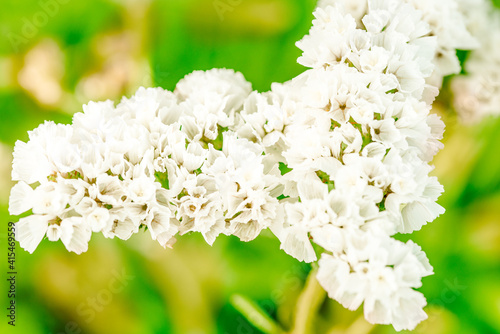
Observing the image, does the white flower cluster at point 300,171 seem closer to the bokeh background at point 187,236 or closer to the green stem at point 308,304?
the green stem at point 308,304

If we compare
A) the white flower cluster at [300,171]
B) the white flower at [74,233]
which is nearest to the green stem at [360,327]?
the white flower cluster at [300,171]

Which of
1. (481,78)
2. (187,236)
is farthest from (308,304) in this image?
(481,78)

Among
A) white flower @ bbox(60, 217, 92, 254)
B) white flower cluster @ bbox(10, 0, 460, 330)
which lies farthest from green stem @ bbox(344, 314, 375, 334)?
white flower @ bbox(60, 217, 92, 254)

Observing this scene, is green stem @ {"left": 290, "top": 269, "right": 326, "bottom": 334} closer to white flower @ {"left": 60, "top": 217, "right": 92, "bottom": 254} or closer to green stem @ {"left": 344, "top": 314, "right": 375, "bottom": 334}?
green stem @ {"left": 344, "top": 314, "right": 375, "bottom": 334}

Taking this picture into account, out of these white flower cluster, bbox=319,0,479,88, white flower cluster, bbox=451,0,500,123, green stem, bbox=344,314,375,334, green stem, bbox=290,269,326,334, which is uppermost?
white flower cluster, bbox=319,0,479,88

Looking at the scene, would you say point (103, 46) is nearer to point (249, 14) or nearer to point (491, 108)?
point (249, 14)

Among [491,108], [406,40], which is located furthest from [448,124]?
[406,40]
